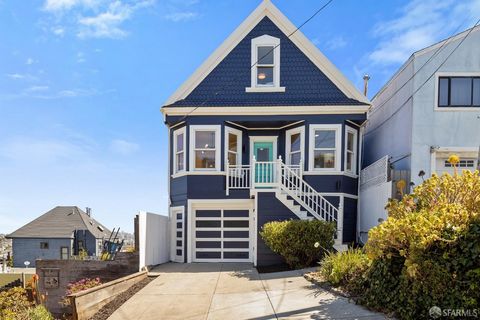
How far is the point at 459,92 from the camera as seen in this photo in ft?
32.6

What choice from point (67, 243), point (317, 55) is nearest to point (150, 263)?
point (317, 55)

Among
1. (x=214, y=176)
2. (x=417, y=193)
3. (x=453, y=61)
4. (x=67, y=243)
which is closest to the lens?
(x=417, y=193)

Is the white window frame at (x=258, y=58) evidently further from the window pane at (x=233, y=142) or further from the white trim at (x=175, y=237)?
the white trim at (x=175, y=237)

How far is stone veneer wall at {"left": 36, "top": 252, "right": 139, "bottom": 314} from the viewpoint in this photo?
837 centimetres

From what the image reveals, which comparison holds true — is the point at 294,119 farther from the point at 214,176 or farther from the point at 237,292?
the point at 237,292

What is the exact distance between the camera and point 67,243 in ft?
84.4

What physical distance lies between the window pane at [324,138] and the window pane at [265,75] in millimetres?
2709

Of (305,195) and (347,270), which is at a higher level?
(305,195)

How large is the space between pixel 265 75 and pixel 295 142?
286cm

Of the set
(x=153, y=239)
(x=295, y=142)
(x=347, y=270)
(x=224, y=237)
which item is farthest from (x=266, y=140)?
(x=347, y=270)

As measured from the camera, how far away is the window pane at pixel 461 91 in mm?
9875

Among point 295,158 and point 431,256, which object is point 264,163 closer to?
point 295,158

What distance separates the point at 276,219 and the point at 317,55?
6.44m

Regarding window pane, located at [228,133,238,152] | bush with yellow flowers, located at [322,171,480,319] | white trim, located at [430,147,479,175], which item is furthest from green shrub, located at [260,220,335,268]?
white trim, located at [430,147,479,175]
